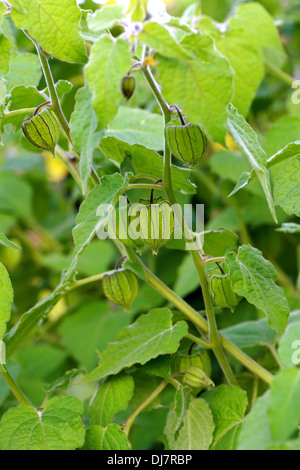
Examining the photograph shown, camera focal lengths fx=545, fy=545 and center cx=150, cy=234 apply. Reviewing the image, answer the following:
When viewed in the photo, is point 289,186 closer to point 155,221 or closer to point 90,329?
point 155,221

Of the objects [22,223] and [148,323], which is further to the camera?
[22,223]

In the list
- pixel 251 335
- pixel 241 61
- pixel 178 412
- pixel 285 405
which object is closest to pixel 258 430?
pixel 285 405

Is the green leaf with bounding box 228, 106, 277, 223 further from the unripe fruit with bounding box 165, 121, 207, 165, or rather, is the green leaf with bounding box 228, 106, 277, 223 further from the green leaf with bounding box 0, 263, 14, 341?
the green leaf with bounding box 0, 263, 14, 341

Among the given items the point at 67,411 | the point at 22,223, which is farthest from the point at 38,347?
the point at 67,411

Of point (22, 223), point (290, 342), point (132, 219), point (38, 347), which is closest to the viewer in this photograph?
point (290, 342)

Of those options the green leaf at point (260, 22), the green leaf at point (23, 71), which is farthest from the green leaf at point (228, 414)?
the green leaf at point (260, 22)
